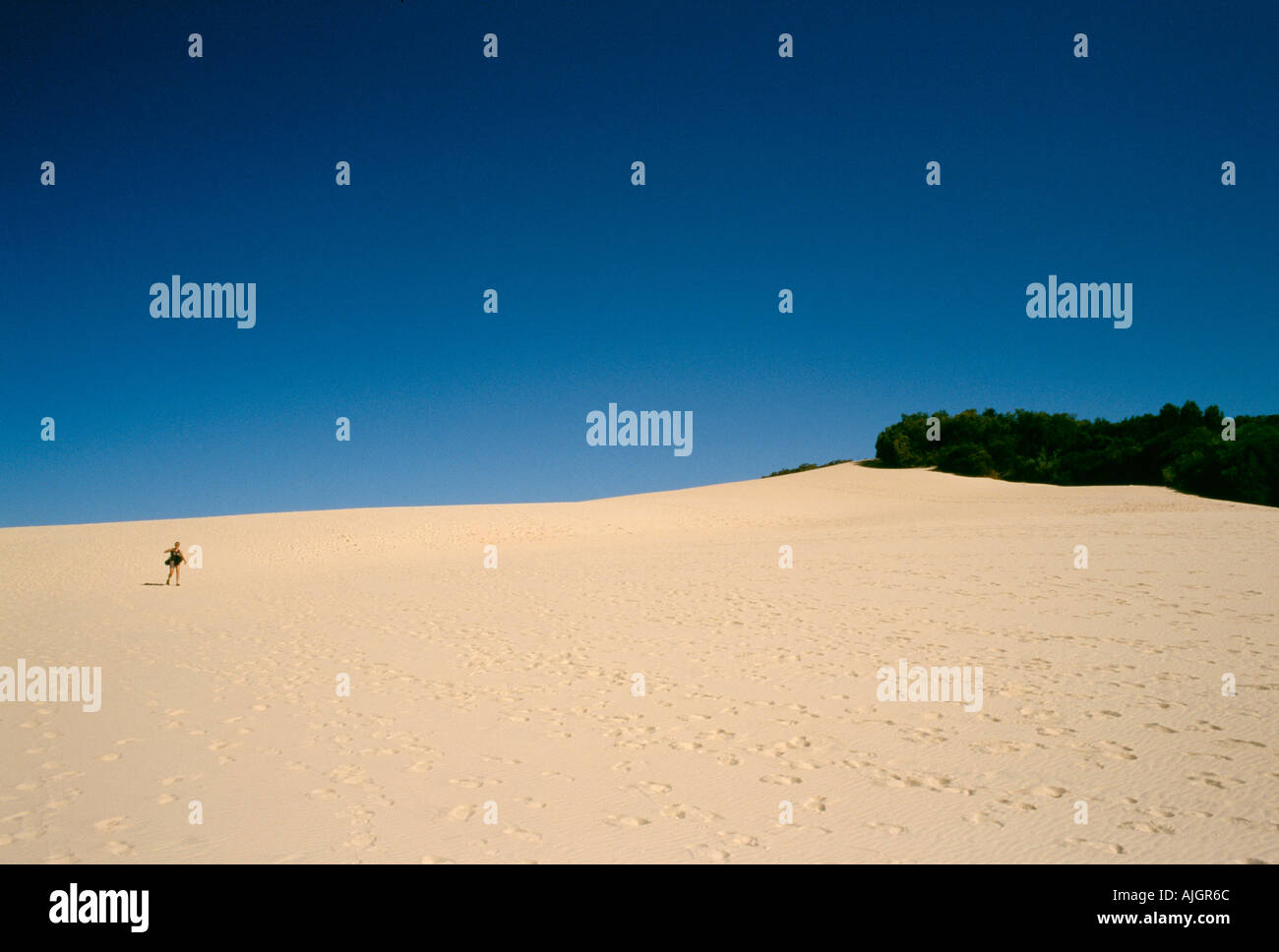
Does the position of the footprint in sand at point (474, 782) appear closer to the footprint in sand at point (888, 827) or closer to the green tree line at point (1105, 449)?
the footprint in sand at point (888, 827)

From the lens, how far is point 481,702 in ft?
29.9

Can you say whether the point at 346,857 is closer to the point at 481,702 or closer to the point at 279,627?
the point at 481,702

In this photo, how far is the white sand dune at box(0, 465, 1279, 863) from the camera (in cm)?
535

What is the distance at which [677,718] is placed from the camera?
8195mm

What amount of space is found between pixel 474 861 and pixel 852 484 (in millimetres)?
46865

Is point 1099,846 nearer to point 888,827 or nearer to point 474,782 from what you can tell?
point 888,827

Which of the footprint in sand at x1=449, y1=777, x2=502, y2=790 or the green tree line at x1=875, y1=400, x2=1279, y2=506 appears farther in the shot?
the green tree line at x1=875, y1=400, x2=1279, y2=506

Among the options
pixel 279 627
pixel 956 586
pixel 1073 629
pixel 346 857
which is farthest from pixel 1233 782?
pixel 279 627

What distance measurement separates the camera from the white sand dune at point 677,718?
5.35m
